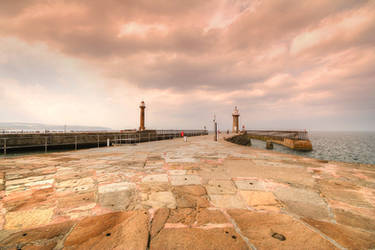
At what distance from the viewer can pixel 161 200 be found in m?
2.59

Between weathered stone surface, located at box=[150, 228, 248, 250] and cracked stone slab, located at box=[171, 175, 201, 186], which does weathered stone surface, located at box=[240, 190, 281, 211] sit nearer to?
weathered stone surface, located at box=[150, 228, 248, 250]

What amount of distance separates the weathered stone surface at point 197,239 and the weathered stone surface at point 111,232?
0.19 metres

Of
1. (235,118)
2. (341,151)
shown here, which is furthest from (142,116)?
(341,151)

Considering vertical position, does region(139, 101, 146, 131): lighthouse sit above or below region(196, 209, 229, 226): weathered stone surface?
above

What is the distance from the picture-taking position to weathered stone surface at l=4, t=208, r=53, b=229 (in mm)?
1910

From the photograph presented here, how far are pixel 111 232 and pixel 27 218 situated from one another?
132 cm

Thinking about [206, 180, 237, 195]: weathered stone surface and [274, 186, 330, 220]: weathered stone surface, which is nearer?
[274, 186, 330, 220]: weathered stone surface

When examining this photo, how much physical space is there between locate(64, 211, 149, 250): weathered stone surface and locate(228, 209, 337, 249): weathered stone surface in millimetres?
1196

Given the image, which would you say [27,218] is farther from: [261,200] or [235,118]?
[235,118]

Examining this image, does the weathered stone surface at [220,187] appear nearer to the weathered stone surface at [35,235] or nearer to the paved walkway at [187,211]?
the paved walkway at [187,211]

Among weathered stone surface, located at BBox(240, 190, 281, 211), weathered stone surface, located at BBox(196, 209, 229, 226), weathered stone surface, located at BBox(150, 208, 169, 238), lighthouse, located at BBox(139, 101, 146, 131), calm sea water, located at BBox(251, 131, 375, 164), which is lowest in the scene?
calm sea water, located at BBox(251, 131, 375, 164)

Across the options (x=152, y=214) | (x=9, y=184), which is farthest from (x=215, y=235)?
(x=9, y=184)

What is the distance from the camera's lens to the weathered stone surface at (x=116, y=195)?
246cm

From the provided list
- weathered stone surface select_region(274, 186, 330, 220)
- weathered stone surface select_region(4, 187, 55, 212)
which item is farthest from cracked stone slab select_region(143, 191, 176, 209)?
weathered stone surface select_region(274, 186, 330, 220)
